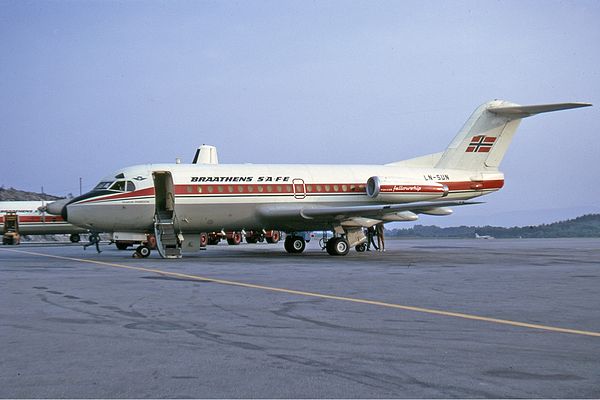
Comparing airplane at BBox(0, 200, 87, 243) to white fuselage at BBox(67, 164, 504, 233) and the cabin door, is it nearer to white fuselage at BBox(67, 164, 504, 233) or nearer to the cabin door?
white fuselage at BBox(67, 164, 504, 233)

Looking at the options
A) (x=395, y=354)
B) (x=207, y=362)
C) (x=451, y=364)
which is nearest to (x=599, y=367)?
(x=451, y=364)

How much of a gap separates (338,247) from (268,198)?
11.3 ft

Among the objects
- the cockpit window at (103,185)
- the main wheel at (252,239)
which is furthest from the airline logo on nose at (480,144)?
the main wheel at (252,239)

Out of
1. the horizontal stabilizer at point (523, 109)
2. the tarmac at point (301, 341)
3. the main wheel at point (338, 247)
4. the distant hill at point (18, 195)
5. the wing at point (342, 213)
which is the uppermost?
the distant hill at point (18, 195)

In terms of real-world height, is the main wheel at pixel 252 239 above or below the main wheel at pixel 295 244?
above

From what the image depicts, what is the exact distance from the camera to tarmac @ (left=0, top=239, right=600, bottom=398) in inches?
206

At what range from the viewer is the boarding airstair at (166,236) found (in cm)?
2591

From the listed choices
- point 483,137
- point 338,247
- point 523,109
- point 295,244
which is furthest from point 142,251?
point 523,109

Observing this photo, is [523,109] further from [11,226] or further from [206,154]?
[11,226]

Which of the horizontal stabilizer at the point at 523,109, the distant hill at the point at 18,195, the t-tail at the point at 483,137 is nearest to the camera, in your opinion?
the horizontal stabilizer at the point at 523,109

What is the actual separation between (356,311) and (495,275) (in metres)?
7.51

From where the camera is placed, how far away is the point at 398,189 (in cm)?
2948

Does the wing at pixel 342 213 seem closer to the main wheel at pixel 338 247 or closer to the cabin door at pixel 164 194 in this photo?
the main wheel at pixel 338 247

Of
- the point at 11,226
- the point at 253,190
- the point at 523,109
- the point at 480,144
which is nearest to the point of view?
the point at 253,190
